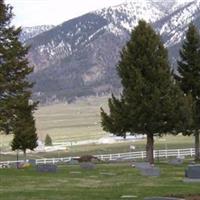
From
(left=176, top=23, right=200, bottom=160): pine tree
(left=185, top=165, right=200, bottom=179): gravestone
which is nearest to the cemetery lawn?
(left=185, top=165, right=200, bottom=179): gravestone

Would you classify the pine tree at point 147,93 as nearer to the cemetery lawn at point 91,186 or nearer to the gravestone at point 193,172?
the cemetery lawn at point 91,186

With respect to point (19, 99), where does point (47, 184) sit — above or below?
below

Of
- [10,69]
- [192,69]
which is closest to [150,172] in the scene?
[10,69]

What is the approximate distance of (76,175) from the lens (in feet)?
114

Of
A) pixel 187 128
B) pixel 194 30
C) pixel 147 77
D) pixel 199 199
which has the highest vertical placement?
pixel 194 30

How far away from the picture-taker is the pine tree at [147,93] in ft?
156

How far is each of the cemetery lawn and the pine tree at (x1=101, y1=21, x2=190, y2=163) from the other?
488 inches

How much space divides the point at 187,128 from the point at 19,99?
15.4 m

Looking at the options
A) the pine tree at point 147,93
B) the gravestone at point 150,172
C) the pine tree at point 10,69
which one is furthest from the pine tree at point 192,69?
the gravestone at point 150,172

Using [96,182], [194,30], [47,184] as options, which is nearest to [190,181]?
[96,182]

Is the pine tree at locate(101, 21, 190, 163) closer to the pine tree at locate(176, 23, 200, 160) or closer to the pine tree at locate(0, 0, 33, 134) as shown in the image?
the pine tree at locate(176, 23, 200, 160)

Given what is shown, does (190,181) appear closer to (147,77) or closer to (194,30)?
(147,77)

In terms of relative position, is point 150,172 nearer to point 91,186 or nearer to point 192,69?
point 91,186

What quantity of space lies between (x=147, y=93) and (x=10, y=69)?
1222 centimetres
